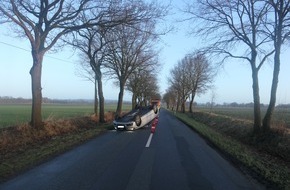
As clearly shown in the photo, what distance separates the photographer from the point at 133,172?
10.1 metres

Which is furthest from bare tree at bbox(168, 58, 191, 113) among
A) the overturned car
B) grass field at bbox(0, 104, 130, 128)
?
the overturned car

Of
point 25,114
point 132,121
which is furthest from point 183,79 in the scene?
point 132,121

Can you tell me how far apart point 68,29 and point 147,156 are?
1013 centimetres

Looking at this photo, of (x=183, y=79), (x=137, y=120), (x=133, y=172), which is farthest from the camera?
(x=183, y=79)

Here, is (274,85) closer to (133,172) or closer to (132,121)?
(132,121)

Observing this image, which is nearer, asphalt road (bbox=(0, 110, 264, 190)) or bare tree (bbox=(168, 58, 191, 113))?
asphalt road (bbox=(0, 110, 264, 190))

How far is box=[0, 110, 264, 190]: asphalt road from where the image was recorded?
854 cm

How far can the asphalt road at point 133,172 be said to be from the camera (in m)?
8.54

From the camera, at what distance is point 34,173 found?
980 cm

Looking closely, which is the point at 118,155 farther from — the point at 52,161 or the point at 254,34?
the point at 254,34

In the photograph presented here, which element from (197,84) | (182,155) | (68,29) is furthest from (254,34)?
(197,84)

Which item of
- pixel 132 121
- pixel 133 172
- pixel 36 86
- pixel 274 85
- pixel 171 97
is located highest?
pixel 171 97

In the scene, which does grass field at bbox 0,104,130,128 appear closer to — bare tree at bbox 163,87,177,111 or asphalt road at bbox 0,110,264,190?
asphalt road at bbox 0,110,264,190

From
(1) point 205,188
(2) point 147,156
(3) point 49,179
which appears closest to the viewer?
(1) point 205,188
